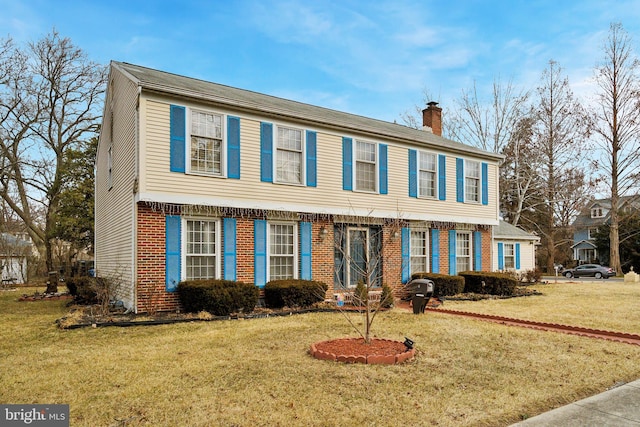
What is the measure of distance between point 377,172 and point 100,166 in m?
10.7

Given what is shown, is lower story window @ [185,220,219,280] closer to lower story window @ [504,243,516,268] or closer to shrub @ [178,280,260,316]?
shrub @ [178,280,260,316]

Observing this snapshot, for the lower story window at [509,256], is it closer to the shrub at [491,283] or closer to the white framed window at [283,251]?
the shrub at [491,283]

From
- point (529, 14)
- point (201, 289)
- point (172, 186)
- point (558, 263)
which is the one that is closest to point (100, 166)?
point (172, 186)

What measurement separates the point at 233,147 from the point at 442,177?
8041mm

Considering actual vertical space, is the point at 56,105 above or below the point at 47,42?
below

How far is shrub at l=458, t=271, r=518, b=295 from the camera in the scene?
1567 centimetres

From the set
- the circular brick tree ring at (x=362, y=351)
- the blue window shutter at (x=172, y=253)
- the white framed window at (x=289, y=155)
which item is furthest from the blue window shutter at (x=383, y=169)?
the circular brick tree ring at (x=362, y=351)

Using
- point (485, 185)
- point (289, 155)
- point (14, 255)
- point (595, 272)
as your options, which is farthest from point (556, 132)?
point (14, 255)

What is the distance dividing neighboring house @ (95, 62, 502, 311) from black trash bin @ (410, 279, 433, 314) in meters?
1.02

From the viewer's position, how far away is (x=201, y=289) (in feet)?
33.9

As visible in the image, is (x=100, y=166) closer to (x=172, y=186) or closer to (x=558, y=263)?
(x=172, y=186)

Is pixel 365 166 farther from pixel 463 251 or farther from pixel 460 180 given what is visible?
pixel 463 251

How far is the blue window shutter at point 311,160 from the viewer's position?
13156mm

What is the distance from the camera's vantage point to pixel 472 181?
1752cm
